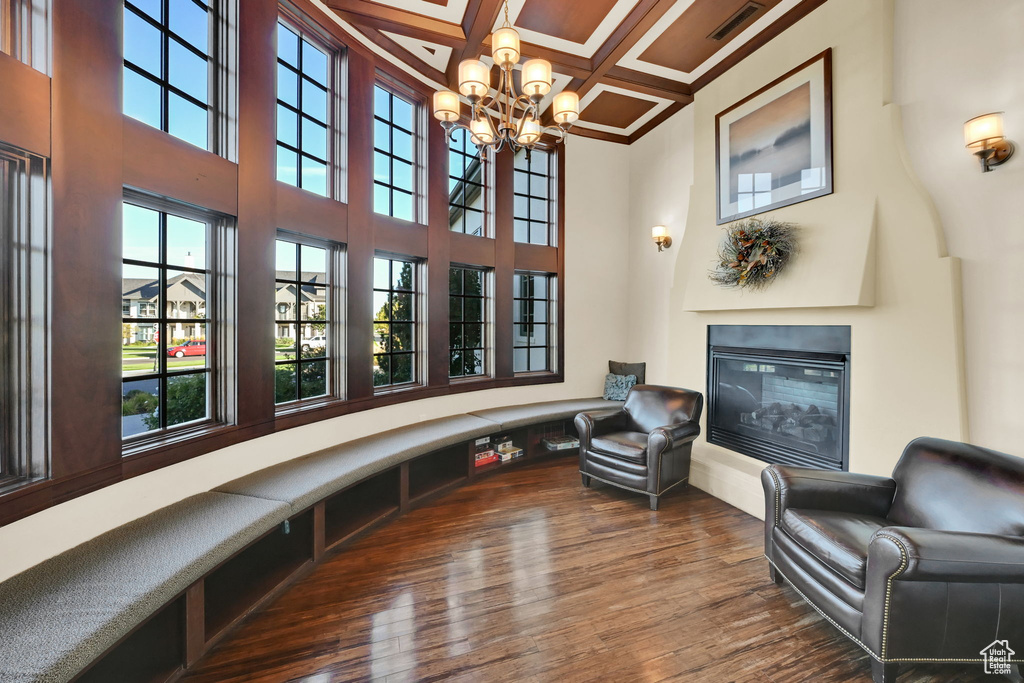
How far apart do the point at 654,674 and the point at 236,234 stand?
316 centimetres

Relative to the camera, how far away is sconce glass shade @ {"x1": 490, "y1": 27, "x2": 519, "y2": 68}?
2.28 meters

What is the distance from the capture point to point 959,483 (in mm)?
2062

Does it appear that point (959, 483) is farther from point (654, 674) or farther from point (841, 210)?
point (841, 210)

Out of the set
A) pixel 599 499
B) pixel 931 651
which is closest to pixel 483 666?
pixel 931 651

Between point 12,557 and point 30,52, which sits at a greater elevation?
point 30,52

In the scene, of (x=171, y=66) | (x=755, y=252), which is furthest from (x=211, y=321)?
(x=755, y=252)

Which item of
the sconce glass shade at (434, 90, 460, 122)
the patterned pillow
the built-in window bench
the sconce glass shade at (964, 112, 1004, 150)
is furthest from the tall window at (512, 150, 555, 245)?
the sconce glass shade at (964, 112, 1004, 150)

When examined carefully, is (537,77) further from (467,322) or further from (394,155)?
(467,322)

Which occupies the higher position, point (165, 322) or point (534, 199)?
point (534, 199)

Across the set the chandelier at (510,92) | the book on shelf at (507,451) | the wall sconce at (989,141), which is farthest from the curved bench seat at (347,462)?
the wall sconce at (989,141)

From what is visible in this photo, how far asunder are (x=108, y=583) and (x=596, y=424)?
11.0 ft

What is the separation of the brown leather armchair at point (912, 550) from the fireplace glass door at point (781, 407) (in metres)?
0.86

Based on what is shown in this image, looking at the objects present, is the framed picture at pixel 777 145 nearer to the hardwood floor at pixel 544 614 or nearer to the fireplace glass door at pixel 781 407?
the fireplace glass door at pixel 781 407

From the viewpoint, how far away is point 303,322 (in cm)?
325
